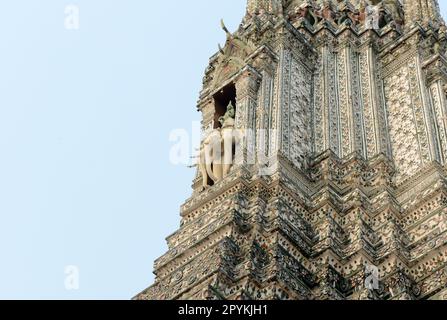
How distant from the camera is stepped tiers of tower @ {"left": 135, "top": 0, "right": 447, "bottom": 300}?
64.2 ft

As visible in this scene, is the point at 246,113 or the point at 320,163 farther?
the point at 246,113

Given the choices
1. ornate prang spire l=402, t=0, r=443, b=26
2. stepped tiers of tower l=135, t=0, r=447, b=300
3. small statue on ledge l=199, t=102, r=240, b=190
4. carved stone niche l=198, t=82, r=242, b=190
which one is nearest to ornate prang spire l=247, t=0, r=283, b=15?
stepped tiers of tower l=135, t=0, r=447, b=300

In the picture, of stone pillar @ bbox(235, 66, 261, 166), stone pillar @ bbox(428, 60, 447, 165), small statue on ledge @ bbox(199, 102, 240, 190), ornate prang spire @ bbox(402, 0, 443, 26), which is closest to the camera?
stone pillar @ bbox(235, 66, 261, 166)

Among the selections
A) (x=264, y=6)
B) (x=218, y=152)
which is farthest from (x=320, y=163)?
(x=264, y=6)

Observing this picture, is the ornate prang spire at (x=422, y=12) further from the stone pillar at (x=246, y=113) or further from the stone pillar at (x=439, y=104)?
the stone pillar at (x=246, y=113)

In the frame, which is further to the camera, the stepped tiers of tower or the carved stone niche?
the carved stone niche

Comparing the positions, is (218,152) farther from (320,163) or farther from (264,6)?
(264,6)

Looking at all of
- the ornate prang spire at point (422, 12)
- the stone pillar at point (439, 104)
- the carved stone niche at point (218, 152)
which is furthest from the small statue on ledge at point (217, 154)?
the ornate prang spire at point (422, 12)

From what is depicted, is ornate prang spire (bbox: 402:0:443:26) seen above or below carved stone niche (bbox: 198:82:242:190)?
above

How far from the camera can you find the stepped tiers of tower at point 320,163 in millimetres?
19578

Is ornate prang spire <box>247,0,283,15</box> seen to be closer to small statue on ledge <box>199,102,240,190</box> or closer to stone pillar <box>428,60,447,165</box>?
stone pillar <box>428,60,447,165</box>

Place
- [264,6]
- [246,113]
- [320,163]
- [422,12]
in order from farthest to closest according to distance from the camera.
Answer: [264,6] < [422,12] < [246,113] < [320,163]

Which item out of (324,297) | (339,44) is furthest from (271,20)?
(324,297)

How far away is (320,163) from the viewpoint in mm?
23172
